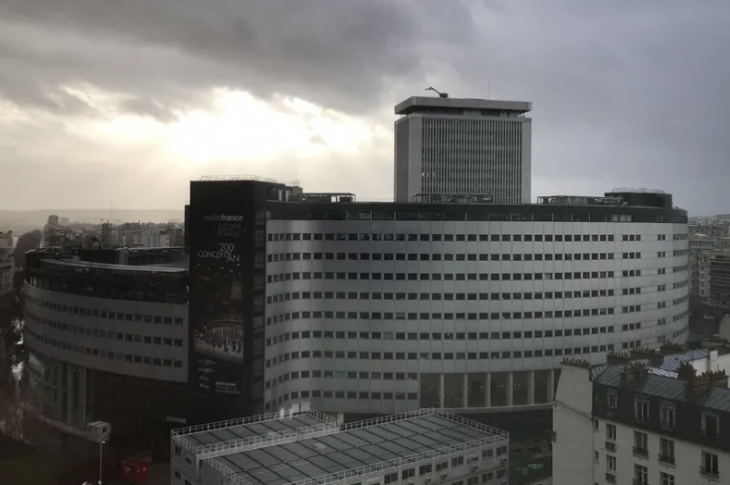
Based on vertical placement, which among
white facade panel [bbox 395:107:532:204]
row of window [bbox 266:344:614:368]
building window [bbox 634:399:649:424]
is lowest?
row of window [bbox 266:344:614:368]

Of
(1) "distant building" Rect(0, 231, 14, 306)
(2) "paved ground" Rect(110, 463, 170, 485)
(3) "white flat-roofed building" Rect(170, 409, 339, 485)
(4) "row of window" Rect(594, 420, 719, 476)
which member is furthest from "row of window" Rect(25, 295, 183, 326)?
(4) "row of window" Rect(594, 420, 719, 476)

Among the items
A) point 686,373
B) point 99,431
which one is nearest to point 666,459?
point 686,373

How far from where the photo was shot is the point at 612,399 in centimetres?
1847

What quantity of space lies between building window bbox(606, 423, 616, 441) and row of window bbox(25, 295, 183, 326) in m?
24.7

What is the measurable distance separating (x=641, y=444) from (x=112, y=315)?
102 feet

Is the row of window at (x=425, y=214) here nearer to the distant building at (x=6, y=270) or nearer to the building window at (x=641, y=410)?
the building window at (x=641, y=410)

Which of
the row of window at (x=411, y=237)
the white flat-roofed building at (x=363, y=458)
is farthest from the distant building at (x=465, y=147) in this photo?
the white flat-roofed building at (x=363, y=458)

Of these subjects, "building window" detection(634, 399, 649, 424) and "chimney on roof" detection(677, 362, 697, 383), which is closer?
"chimney on roof" detection(677, 362, 697, 383)

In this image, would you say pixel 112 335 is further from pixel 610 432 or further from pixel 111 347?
pixel 610 432

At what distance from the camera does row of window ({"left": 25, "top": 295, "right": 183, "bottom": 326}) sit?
36.0m

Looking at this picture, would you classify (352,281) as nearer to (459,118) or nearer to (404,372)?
(404,372)

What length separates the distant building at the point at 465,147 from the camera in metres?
87.4

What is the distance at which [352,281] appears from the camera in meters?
39.2

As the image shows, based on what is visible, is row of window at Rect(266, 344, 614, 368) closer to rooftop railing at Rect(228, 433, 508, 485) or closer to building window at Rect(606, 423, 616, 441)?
rooftop railing at Rect(228, 433, 508, 485)
